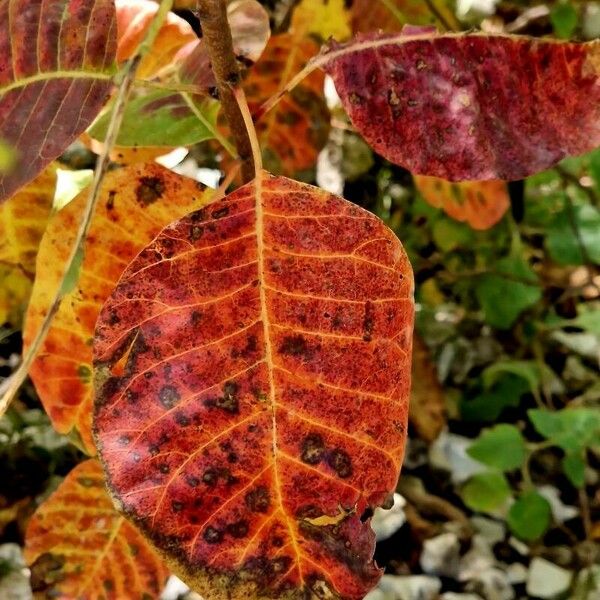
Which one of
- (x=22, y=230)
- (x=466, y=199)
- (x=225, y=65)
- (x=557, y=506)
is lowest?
(x=557, y=506)

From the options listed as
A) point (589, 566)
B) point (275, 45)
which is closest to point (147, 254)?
point (275, 45)

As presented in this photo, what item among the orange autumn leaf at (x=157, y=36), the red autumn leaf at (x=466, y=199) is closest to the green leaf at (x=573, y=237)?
the red autumn leaf at (x=466, y=199)

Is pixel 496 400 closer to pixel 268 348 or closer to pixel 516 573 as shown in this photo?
pixel 516 573

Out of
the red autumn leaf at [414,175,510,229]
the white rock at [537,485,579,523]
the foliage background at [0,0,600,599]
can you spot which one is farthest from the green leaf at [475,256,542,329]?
the white rock at [537,485,579,523]

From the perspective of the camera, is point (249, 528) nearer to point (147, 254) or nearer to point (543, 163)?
point (147, 254)

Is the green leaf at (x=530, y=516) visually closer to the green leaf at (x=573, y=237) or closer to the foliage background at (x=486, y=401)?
the foliage background at (x=486, y=401)

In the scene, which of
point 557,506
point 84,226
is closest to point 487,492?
point 557,506
